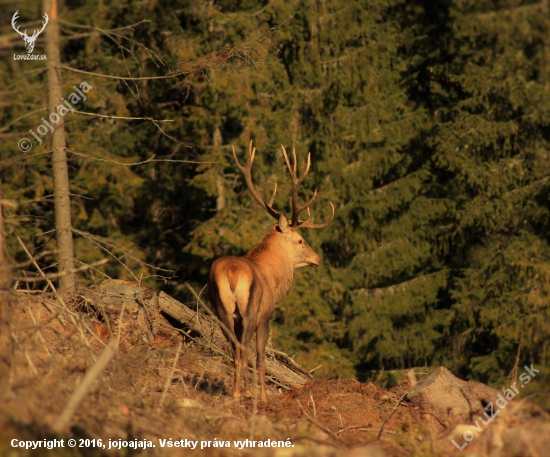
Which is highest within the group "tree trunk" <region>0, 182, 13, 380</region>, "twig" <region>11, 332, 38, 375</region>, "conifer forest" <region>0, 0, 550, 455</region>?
"tree trunk" <region>0, 182, 13, 380</region>

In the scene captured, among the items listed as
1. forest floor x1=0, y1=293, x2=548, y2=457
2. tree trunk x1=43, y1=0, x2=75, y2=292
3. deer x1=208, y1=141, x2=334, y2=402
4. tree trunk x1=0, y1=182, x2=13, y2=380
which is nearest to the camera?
forest floor x1=0, y1=293, x2=548, y2=457

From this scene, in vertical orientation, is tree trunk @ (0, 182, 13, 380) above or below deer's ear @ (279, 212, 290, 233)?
above

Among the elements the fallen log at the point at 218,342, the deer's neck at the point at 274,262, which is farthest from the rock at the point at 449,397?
the deer's neck at the point at 274,262

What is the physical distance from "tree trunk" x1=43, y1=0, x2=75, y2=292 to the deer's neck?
2.59 m

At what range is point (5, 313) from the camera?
21.9 ft

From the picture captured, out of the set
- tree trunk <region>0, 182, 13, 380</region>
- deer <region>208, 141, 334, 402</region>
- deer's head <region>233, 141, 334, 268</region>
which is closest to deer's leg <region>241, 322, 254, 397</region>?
deer <region>208, 141, 334, 402</region>

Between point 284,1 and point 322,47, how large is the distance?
1.60m

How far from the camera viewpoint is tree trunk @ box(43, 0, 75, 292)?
11055 mm

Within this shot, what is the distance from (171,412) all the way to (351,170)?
15367 millimetres

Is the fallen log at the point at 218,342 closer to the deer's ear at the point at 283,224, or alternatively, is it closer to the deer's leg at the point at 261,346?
the deer's leg at the point at 261,346

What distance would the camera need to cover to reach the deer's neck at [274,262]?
10.4 meters

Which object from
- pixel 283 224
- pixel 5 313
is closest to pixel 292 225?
pixel 283 224

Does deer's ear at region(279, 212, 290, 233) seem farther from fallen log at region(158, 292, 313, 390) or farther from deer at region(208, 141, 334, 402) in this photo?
fallen log at region(158, 292, 313, 390)

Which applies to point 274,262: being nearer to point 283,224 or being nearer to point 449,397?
point 283,224
